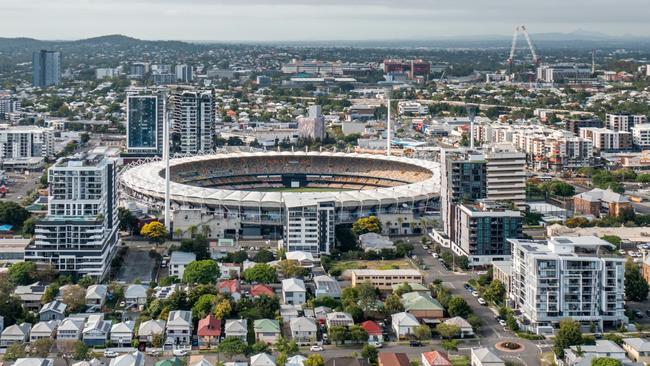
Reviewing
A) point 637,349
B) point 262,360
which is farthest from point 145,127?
point 637,349

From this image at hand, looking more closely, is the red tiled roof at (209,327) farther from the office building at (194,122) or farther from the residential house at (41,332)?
the office building at (194,122)

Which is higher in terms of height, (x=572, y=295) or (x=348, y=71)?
(x=348, y=71)

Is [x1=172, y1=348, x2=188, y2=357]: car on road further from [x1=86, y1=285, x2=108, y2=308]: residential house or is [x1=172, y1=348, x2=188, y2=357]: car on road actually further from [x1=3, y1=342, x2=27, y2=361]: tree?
[x1=86, y1=285, x2=108, y2=308]: residential house

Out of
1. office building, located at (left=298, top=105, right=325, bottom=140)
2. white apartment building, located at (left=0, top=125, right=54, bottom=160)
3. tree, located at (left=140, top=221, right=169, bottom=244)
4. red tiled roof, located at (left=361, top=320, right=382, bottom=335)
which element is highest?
office building, located at (left=298, top=105, right=325, bottom=140)

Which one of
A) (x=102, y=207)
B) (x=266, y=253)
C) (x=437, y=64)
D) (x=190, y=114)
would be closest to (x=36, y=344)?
(x=102, y=207)

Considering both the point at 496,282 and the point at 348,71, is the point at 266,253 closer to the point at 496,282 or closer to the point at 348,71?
the point at 496,282

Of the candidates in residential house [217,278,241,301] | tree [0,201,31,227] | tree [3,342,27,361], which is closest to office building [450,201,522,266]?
residential house [217,278,241,301]
